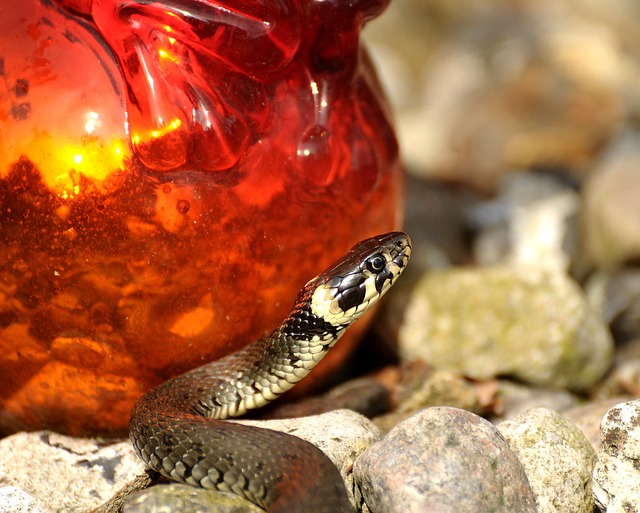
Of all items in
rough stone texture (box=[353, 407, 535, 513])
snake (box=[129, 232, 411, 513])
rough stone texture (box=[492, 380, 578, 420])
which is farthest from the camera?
rough stone texture (box=[492, 380, 578, 420])

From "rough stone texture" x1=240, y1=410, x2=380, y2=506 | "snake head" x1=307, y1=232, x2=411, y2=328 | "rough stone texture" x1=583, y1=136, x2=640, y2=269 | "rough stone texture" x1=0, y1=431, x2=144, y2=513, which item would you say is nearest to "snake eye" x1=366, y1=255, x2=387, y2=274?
"snake head" x1=307, y1=232, x2=411, y2=328

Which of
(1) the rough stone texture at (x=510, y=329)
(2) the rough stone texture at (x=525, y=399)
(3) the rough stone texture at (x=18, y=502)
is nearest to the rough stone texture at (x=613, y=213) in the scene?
(1) the rough stone texture at (x=510, y=329)

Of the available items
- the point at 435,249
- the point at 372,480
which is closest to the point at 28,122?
the point at 372,480

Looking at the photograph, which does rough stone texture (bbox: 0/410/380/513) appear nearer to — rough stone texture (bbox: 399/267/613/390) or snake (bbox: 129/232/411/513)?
snake (bbox: 129/232/411/513)

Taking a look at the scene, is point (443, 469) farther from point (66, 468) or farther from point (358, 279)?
point (66, 468)

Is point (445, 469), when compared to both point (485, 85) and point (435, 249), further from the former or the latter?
point (485, 85)

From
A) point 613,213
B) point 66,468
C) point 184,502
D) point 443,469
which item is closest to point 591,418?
point 443,469
